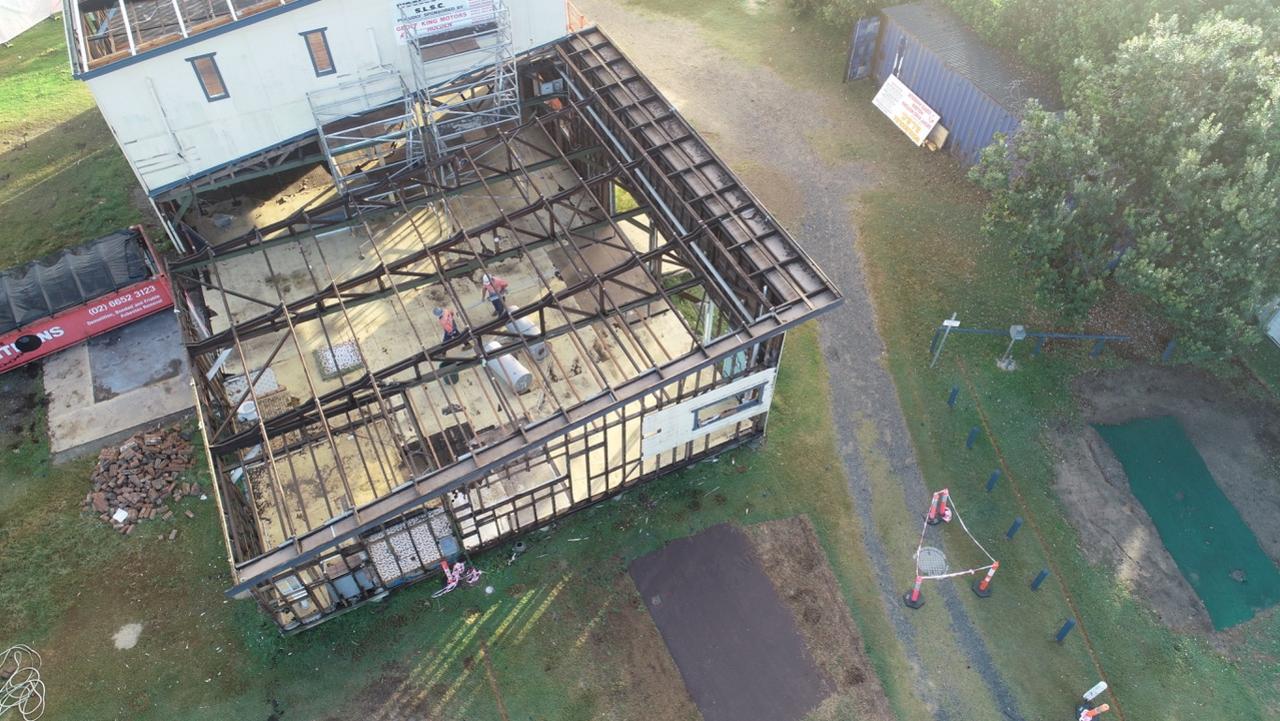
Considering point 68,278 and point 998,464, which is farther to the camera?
point 68,278

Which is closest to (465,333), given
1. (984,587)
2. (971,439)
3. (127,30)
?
(127,30)

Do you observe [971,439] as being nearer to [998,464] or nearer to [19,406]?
[998,464]

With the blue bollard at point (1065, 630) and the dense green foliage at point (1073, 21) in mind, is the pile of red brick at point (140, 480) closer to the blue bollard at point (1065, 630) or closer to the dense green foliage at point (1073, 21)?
the blue bollard at point (1065, 630)

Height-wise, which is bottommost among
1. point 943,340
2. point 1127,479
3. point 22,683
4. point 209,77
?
point 22,683

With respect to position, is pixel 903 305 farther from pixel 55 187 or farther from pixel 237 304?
pixel 55 187

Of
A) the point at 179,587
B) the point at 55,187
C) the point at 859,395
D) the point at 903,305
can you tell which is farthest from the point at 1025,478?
the point at 55,187
